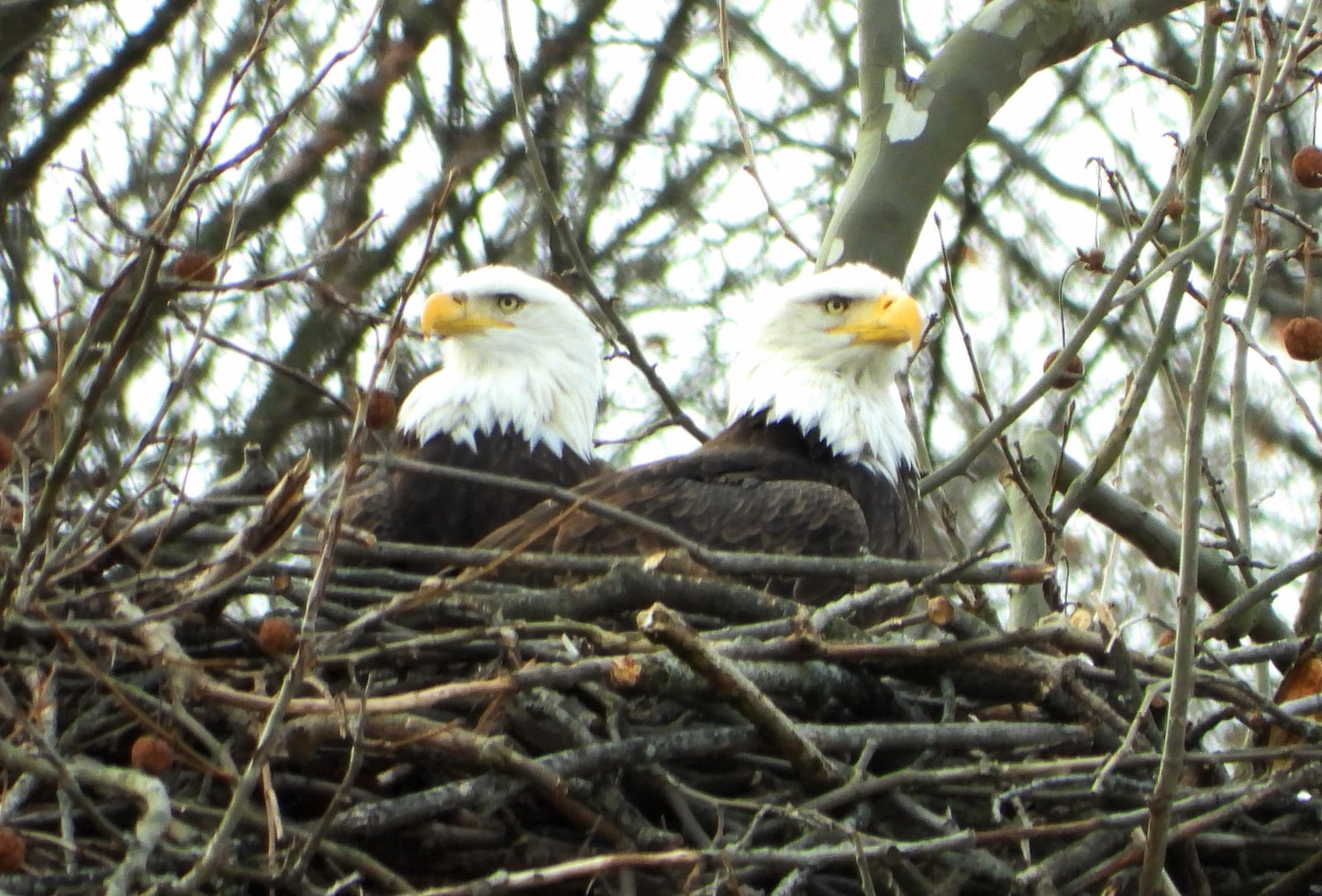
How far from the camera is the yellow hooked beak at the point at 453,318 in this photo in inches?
227

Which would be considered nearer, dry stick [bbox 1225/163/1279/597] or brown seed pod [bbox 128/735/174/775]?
brown seed pod [bbox 128/735/174/775]

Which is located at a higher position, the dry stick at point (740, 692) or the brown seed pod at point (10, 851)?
the dry stick at point (740, 692)

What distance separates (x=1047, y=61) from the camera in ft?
17.4

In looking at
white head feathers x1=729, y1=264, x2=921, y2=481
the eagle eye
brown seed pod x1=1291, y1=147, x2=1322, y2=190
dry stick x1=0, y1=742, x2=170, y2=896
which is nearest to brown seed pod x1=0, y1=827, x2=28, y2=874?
dry stick x1=0, y1=742, x2=170, y2=896

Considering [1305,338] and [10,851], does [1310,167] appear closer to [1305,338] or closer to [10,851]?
[1305,338]

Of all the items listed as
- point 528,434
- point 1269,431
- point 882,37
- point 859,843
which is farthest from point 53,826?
point 1269,431

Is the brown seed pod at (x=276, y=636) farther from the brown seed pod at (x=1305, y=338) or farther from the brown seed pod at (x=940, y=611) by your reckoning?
the brown seed pod at (x=1305, y=338)

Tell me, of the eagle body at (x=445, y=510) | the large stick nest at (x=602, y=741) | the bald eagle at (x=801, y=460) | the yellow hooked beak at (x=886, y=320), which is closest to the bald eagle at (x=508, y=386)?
the eagle body at (x=445, y=510)

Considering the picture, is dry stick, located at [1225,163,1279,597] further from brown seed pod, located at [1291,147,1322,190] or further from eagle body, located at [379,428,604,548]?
eagle body, located at [379,428,604,548]

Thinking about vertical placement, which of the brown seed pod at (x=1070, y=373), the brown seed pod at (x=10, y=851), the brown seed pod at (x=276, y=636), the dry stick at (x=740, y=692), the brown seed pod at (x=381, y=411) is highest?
the brown seed pod at (x=1070, y=373)

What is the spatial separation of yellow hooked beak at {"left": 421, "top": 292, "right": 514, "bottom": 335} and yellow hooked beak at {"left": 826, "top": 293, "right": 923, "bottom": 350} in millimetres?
1125

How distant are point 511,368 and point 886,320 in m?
1.24

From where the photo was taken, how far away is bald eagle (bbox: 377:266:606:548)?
5.71 meters

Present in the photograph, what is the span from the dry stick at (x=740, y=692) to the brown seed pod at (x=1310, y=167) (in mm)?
1542
